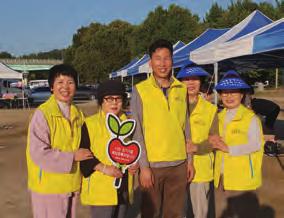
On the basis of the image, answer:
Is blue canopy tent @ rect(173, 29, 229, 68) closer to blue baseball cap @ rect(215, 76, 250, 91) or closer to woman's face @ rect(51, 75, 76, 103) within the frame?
blue baseball cap @ rect(215, 76, 250, 91)

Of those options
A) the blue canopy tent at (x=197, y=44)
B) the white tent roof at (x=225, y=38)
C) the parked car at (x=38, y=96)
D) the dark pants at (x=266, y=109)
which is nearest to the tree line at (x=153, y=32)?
the parked car at (x=38, y=96)

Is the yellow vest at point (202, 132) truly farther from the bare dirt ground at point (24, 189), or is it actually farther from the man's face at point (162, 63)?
the man's face at point (162, 63)

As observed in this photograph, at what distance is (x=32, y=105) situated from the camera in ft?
100

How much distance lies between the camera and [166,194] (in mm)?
3256

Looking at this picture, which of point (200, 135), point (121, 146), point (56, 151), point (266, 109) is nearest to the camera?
point (56, 151)

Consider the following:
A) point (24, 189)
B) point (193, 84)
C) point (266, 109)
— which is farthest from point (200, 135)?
point (266, 109)

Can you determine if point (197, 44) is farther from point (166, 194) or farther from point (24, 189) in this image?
point (166, 194)

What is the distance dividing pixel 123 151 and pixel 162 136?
1.24 feet

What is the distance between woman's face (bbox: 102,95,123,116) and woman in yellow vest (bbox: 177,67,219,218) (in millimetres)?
796

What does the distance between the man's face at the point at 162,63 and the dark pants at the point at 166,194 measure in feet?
2.21

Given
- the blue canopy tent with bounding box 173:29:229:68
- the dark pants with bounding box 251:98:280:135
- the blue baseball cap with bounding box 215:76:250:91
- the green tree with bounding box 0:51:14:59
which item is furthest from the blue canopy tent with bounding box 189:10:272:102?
the green tree with bounding box 0:51:14:59

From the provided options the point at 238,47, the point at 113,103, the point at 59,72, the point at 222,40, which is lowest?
the point at 113,103

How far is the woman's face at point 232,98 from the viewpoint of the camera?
3354mm

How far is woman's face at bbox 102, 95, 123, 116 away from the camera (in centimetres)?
288
